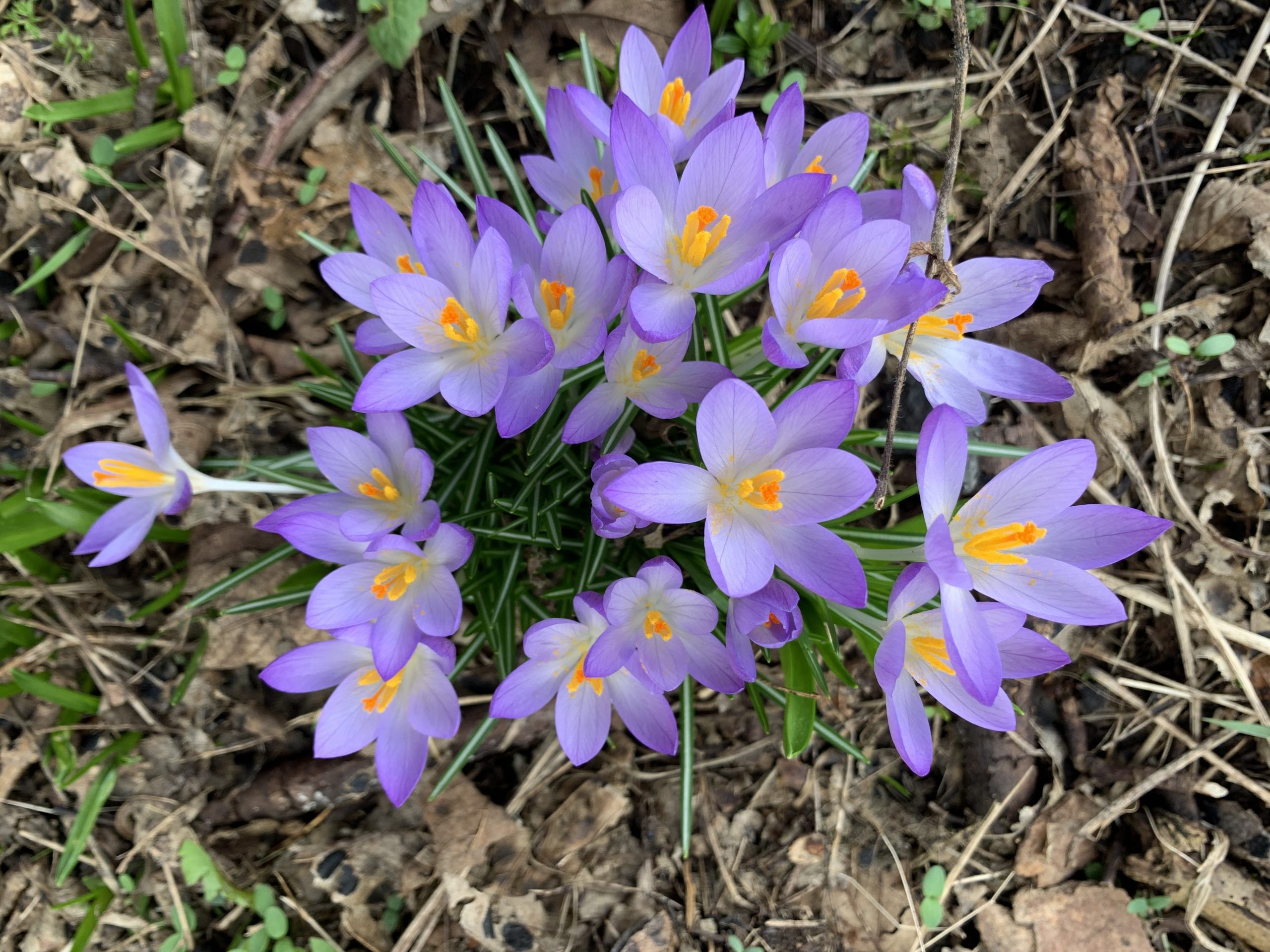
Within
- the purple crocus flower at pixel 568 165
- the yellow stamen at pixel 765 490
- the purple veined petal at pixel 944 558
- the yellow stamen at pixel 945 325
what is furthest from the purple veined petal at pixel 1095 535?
the purple crocus flower at pixel 568 165

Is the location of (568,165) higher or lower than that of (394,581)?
higher

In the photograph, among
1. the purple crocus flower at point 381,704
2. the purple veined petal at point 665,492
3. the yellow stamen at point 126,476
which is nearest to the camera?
the purple veined petal at point 665,492

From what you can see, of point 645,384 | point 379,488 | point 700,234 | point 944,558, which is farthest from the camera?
point 379,488

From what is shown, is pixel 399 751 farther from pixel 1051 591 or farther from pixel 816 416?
pixel 1051 591

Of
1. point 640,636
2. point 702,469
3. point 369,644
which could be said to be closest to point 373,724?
point 369,644

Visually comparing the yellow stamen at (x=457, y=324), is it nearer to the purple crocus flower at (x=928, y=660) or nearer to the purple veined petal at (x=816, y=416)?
the purple veined petal at (x=816, y=416)

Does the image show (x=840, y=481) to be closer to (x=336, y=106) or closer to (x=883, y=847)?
(x=883, y=847)

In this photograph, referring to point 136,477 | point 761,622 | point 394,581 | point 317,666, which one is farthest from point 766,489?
point 136,477
